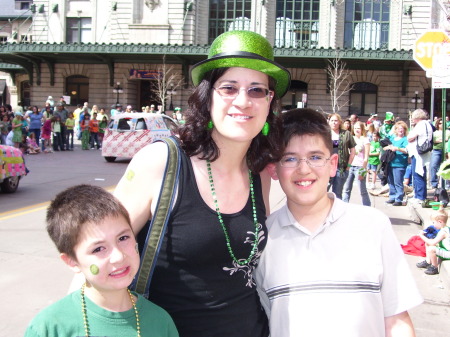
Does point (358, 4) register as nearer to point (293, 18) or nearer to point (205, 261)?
point (293, 18)

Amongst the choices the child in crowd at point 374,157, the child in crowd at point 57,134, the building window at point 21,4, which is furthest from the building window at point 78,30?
the child in crowd at point 374,157

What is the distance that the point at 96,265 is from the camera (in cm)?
162

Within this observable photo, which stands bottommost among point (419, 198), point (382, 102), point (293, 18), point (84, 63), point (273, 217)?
point (419, 198)

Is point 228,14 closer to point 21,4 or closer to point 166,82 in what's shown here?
A: point 166,82

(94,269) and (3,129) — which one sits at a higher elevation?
(3,129)

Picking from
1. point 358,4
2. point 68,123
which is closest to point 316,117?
point 68,123

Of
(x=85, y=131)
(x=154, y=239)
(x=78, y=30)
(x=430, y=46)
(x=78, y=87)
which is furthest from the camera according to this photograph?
(x=78, y=30)

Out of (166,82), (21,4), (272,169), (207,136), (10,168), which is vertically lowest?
(10,168)

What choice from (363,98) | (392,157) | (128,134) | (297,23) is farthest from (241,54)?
(297,23)

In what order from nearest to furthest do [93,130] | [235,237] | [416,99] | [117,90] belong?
[235,237] < [93,130] < [416,99] < [117,90]

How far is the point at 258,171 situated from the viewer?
218 centimetres

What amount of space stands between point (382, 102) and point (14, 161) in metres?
30.7

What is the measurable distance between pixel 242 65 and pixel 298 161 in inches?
17.7

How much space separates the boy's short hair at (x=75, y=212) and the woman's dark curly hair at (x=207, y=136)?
0.43 meters
